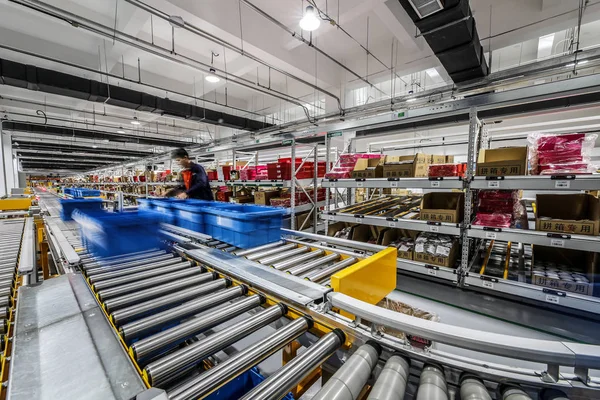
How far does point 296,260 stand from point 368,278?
42 cm

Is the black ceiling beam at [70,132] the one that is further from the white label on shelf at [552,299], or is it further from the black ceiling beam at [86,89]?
the white label on shelf at [552,299]

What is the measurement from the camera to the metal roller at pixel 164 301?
764 mm

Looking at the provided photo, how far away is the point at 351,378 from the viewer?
22.2 inches

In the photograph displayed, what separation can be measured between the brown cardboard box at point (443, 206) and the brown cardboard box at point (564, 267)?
0.89 meters

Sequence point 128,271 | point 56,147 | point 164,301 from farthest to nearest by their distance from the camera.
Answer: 1. point 56,147
2. point 128,271
3. point 164,301

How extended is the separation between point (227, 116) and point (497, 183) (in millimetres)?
8020

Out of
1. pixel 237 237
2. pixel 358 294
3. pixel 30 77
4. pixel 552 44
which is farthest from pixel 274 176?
pixel 552 44

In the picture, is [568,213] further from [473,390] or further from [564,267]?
[473,390]

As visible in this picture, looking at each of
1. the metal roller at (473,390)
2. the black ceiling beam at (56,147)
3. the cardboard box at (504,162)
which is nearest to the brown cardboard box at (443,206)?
the cardboard box at (504,162)

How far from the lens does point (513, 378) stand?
0.58 meters

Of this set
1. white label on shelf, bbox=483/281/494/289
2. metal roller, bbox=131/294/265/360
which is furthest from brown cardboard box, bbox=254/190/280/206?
metal roller, bbox=131/294/265/360

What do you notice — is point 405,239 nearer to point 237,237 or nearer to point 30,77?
point 237,237

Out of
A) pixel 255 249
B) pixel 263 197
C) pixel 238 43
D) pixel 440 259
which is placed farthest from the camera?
pixel 263 197

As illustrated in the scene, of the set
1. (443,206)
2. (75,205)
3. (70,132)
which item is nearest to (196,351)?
(75,205)
